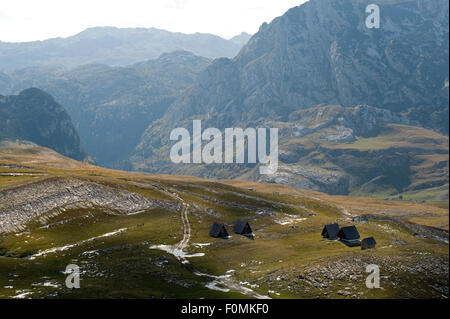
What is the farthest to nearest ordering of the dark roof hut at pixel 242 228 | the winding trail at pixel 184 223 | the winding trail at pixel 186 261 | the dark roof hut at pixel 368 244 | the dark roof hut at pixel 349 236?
the dark roof hut at pixel 242 228 < the dark roof hut at pixel 349 236 < the winding trail at pixel 184 223 < the dark roof hut at pixel 368 244 < the winding trail at pixel 186 261

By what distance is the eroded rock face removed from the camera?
113844 mm

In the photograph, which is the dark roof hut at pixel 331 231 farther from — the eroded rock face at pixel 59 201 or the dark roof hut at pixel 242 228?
the eroded rock face at pixel 59 201

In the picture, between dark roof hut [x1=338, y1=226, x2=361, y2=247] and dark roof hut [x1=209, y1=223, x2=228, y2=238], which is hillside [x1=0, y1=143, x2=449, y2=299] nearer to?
dark roof hut [x1=209, y1=223, x2=228, y2=238]

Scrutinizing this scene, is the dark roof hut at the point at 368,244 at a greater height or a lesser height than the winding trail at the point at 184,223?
greater

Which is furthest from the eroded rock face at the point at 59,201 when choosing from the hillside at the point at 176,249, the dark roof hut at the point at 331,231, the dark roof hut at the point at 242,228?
the dark roof hut at the point at 331,231

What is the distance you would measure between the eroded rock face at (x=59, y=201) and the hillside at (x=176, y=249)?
1.08ft

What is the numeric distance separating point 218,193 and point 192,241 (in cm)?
7056

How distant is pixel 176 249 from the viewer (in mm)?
103688

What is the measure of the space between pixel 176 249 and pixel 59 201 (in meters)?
48.2

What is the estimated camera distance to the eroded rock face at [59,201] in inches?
4482

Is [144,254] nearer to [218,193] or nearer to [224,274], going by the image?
[224,274]
